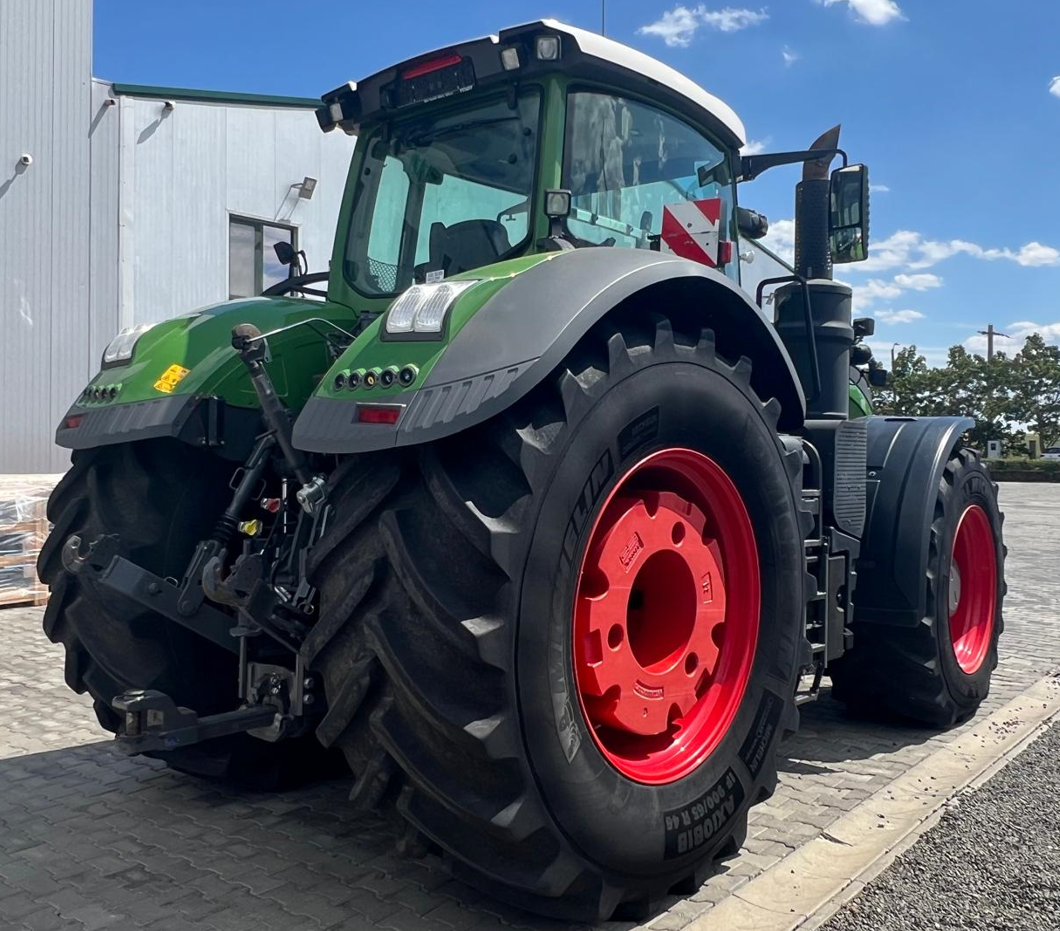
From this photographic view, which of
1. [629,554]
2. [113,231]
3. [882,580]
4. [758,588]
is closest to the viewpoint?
[629,554]

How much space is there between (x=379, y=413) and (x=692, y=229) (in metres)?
1.83

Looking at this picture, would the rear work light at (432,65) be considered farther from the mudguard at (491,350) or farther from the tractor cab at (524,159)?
the mudguard at (491,350)

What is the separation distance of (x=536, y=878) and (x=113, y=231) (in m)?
10.8

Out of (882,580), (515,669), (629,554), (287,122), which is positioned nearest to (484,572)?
(515,669)

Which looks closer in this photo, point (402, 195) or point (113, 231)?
point (402, 195)

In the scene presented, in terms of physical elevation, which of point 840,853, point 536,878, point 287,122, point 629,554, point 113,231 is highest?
point 287,122

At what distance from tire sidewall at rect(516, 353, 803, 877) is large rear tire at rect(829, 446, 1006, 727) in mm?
1587

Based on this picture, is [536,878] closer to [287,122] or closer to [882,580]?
[882,580]

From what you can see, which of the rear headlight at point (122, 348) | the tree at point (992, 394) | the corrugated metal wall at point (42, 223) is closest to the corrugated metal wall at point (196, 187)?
the corrugated metal wall at point (42, 223)

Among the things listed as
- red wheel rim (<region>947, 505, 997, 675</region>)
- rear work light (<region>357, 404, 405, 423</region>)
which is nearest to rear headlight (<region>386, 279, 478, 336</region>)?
rear work light (<region>357, 404, 405, 423</region>)

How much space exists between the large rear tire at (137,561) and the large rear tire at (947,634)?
2763 mm

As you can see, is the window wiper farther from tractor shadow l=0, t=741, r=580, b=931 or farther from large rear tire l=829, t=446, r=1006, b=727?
large rear tire l=829, t=446, r=1006, b=727

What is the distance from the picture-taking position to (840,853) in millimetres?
3121

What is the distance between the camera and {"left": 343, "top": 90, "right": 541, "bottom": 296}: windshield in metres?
3.40
